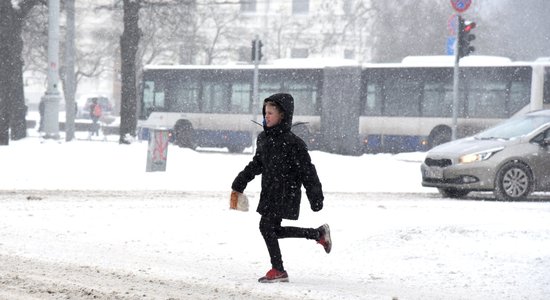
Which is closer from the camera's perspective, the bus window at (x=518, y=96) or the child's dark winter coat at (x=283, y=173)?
the child's dark winter coat at (x=283, y=173)

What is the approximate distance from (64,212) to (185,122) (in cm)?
2517

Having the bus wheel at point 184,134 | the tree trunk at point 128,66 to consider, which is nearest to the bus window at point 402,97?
the bus wheel at point 184,134

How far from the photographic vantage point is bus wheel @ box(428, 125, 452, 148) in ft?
109

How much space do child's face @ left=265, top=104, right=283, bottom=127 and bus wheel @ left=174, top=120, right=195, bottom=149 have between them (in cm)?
2930

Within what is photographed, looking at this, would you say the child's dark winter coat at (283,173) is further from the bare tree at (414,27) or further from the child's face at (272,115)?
the bare tree at (414,27)

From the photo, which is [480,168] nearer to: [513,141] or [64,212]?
[513,141]

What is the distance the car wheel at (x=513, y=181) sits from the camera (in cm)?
1638

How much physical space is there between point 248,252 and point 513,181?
7.49m

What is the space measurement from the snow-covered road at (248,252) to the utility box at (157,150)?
560 centimetres

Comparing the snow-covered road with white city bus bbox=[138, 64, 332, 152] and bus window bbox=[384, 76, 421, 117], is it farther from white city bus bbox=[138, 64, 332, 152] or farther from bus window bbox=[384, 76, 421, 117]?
white city bus bbox=[138, 64, 332, 152]

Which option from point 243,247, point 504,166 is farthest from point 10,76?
point 243,247

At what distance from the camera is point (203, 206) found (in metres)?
14.2

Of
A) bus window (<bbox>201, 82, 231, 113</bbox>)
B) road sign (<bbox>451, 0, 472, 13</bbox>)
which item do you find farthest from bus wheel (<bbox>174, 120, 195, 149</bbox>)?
road sign (<bbox>451, 0, 472, 13</bbox>)

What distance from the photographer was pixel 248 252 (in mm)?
10016
